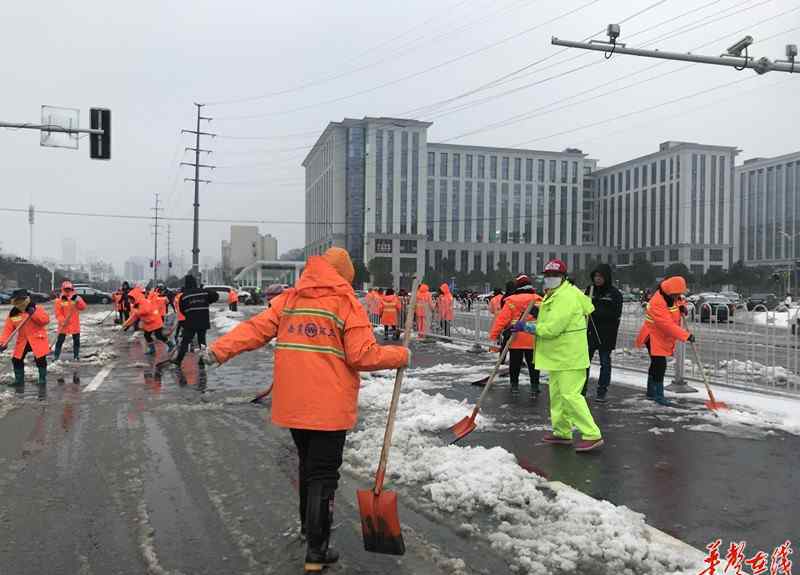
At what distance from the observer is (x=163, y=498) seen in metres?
4.98

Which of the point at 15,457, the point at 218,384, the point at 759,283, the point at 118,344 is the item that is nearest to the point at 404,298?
the point at 118,344

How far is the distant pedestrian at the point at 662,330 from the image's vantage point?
822 centimetres

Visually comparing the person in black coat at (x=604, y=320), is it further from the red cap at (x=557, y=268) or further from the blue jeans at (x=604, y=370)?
the red cap at (x=557, y=268)

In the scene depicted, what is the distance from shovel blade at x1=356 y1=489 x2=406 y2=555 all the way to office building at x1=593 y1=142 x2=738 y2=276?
11255cm

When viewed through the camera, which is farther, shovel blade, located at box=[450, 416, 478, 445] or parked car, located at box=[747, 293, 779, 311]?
Answer: parked car, located at box=[747, 293, 779, 311]

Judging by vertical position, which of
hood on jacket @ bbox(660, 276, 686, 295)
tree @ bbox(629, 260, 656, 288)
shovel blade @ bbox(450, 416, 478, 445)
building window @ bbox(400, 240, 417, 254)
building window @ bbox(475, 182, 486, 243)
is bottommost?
shovel blade @ bbox(450, 416, 478, 445)

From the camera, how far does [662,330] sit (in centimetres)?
832

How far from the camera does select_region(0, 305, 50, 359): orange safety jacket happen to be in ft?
33.8

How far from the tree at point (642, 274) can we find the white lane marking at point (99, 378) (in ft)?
286

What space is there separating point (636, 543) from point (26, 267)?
96.9 metres

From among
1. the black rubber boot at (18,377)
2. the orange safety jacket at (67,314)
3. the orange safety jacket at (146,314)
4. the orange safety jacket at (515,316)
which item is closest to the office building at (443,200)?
the orange safety jacket at (146,314)

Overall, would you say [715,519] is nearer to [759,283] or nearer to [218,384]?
[218,384]

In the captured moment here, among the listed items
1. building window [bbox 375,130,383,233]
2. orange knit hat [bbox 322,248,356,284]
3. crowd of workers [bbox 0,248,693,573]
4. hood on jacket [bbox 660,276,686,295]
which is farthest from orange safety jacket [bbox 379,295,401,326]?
building window [bbox 375,130,383,233]

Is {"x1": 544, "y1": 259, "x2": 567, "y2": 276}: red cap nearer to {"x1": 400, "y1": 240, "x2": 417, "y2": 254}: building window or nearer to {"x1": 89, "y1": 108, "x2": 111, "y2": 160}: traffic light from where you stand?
{"x1": 89, "y1": 108, "x2": 111, "y2": 160}: traffic light
